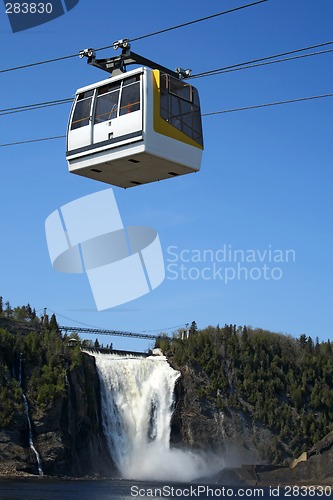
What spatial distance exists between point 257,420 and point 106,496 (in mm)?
52059

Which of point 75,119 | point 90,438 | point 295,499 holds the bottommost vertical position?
point 295,499

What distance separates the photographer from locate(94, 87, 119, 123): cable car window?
105ft

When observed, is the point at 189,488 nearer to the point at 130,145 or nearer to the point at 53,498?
the point at 53,498

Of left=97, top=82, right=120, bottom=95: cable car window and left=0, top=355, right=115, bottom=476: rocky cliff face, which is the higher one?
left=97, top=82, right=120, bottom=95: cable car window

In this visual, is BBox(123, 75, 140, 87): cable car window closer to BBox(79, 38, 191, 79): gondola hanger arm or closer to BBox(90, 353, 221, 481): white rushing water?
BBox(79, 38, 191, 79): gondola hanger arm

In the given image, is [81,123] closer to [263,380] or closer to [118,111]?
[118,111]

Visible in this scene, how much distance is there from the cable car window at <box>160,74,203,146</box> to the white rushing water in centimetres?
7274

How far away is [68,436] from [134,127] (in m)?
70.6

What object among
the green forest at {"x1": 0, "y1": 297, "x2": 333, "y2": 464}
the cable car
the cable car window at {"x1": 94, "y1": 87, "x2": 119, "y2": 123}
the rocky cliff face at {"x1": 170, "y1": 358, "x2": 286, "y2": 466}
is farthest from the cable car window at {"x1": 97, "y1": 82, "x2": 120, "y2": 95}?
the rocky cliff face at {"x1": 170, "y1": 358, "x2": 286, "y2": 466}

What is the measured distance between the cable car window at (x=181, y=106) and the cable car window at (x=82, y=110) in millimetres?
3320

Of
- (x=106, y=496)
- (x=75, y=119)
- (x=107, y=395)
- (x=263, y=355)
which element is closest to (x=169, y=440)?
(x=107, y=395)

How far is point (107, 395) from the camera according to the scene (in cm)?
10331

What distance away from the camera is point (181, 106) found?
32906 mm

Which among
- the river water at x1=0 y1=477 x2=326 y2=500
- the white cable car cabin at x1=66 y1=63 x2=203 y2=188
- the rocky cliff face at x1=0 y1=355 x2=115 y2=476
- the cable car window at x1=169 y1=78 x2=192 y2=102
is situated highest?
the cable car window at x1=169 y1=78 x2=192 y2=102
